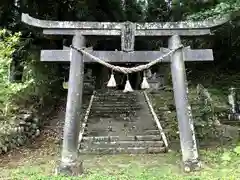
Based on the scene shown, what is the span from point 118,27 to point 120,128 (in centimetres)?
402

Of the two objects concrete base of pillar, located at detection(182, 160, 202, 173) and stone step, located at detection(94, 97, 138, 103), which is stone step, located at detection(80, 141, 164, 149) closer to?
concrete base of pillar, located at detection(182, 160, 202, 173)

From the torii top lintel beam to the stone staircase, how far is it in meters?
3.15

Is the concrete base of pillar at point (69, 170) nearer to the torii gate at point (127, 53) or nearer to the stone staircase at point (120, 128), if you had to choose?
the torii gate at point (127, 53)

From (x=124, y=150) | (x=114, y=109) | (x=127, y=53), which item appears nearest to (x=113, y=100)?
(x=114, y=109)

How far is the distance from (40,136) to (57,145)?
1388 mm

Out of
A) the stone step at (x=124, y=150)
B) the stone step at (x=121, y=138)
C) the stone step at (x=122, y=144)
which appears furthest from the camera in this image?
the stone step at (x=121, y=138)

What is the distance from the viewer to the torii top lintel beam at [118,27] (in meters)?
8.70

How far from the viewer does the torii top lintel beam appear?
28.5ft

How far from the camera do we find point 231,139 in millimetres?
10984

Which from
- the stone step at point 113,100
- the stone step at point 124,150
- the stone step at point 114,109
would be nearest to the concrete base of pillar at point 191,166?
the stone step at point 124,150

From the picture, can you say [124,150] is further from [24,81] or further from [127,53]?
[24,81]

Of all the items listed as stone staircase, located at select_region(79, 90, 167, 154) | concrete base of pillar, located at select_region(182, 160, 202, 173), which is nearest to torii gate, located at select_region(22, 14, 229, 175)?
concrete base of pillar, located at select_region(182, 160, 202, 173)

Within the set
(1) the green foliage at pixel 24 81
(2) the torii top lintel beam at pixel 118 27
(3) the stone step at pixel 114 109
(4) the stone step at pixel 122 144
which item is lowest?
(4) the stone step at pixel 122 144

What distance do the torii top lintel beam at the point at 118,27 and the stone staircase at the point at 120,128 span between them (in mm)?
3148
